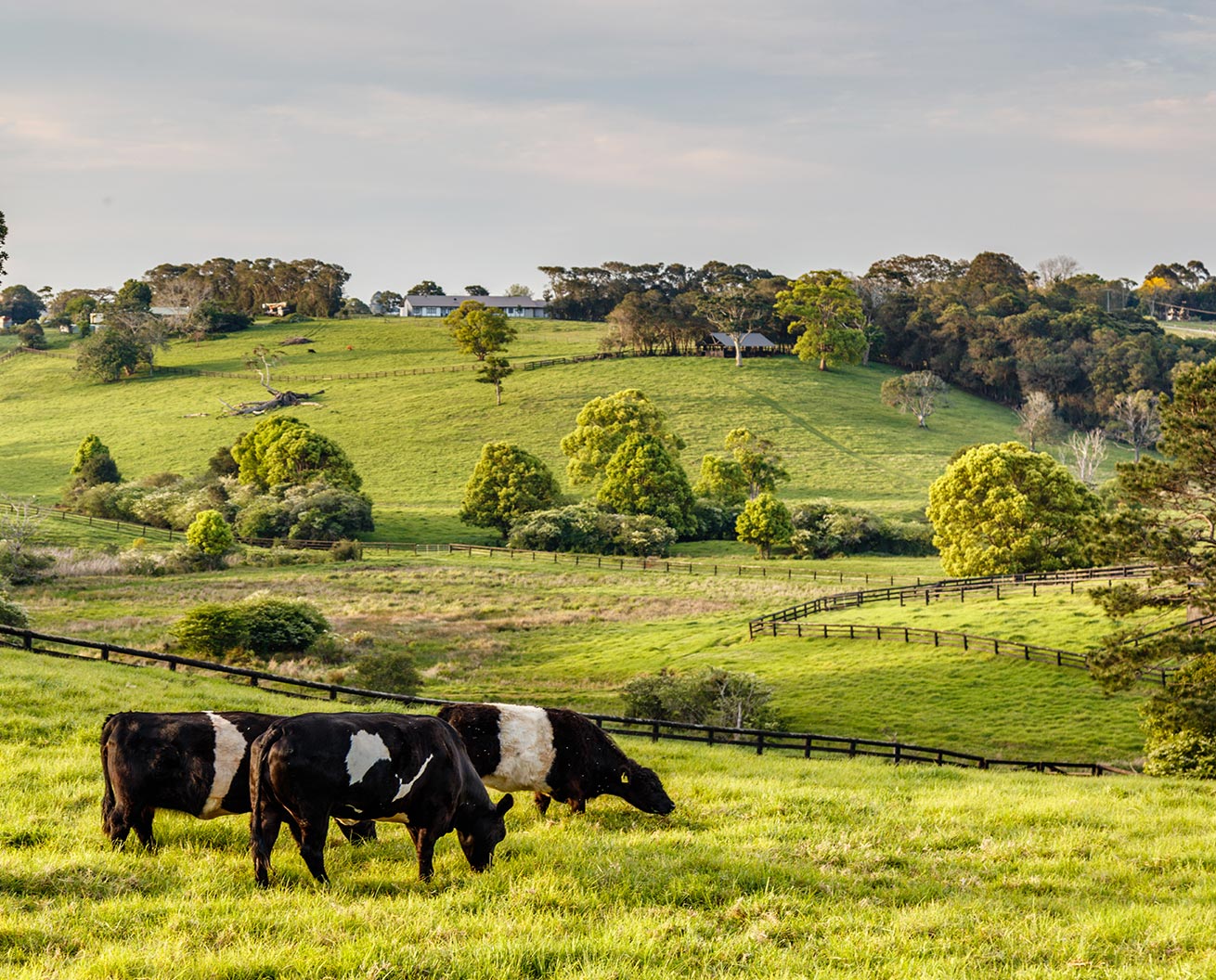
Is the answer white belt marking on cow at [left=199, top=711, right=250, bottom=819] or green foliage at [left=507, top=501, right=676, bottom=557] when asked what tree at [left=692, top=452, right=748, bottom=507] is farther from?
white belt marking on cow at [left=199, top=711, right=250, bottom=819]

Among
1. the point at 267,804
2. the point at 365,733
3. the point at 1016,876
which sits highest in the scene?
the point at 365,733

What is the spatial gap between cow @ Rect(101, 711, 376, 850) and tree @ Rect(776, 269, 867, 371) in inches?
4865

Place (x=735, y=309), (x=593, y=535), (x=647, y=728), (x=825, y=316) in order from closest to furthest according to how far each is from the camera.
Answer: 1. (x=647, y=728)
2. (x=593, y=535)
3. (x=825, y=316)
4. (x=735, y=309)

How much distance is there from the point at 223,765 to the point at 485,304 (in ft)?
590

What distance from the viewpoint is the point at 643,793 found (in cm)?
1312

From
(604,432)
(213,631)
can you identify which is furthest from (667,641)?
(604,432)

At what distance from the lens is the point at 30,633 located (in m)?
22.8

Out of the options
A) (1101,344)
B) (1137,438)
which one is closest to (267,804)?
(1137,438)

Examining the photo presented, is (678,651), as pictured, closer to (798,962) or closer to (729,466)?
(798,962)

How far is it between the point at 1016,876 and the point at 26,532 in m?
62.3

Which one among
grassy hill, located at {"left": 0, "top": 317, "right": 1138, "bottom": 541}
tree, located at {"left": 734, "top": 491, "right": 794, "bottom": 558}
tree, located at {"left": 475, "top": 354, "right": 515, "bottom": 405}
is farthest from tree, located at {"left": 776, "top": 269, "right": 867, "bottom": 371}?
tree, located at {"left": 734, "top": 491, "right": 794, "bottom": 558}

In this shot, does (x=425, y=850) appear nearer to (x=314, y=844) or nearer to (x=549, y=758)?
(x=314, y=844)

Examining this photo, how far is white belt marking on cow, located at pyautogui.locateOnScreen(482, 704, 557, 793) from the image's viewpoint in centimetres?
1276

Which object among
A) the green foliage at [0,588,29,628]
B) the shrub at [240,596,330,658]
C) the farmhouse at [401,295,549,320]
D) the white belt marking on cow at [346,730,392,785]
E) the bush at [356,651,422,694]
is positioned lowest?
the bush at [356,651,422,694]
